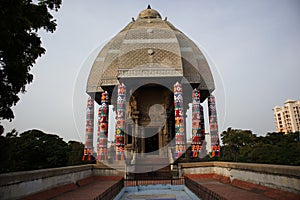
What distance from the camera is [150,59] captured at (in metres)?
19.6

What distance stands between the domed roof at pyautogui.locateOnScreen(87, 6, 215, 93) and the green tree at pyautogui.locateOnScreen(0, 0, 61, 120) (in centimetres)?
1373

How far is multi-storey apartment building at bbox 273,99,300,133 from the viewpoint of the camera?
7256 centimetres

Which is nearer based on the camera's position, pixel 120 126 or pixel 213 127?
pixel 120 126

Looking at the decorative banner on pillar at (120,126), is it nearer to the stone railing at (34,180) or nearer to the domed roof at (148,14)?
the stone railing at (34,180)

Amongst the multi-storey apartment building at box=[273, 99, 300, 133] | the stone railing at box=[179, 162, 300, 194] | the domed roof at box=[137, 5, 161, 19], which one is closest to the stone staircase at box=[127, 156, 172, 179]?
the stone railing at box=[179, 162, 300, 194]

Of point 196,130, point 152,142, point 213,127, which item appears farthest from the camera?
point 152,142

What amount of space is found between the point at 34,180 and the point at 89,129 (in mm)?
14767

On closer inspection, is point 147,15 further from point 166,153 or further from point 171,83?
point 166,153

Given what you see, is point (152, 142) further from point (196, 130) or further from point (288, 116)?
point (288, 116)

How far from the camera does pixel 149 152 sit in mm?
20828

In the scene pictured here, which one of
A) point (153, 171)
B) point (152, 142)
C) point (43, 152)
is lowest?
point (153, 171)

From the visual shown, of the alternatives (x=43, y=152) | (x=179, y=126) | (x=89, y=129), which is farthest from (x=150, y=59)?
(x=43, y=152)

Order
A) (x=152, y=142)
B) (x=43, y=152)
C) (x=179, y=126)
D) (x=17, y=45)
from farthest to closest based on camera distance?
(x=43, y=152) < (x=152, y=142) < (x=179, y=126) < (x=17, y=45)

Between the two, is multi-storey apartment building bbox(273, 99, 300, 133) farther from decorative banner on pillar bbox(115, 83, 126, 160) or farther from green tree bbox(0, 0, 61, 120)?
green tree bbox(0, 0, 61, 120)
